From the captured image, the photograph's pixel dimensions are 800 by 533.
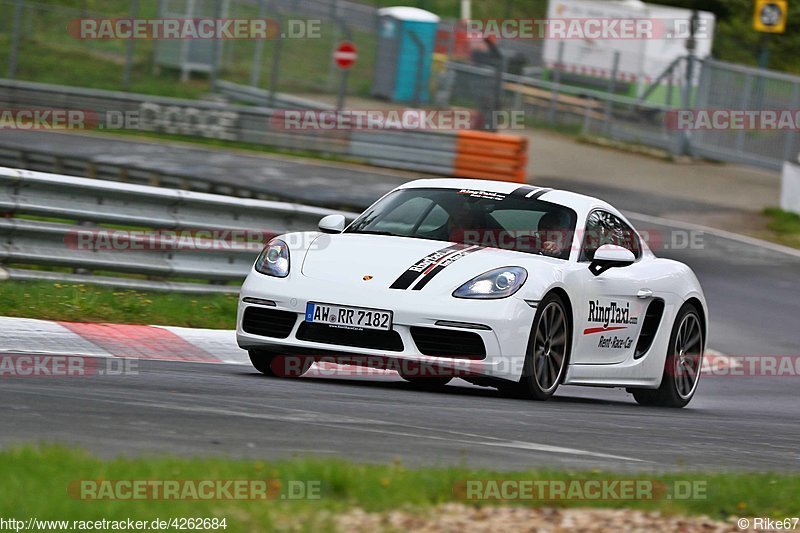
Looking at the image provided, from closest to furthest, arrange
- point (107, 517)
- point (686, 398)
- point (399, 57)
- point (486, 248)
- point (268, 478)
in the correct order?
point (107, 517) < point (268, 478) < point (486, 248) < point (686, 398) < point (399, 57)

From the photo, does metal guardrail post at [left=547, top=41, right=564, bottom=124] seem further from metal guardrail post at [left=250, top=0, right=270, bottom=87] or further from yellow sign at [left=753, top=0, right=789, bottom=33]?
yellow sign at [left=753, top=0, right=789, bottom=33]

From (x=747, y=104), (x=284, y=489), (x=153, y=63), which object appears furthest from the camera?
(x=153, y=63)

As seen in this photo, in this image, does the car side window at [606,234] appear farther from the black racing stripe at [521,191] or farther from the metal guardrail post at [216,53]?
the metal guardrail post at [216,53]

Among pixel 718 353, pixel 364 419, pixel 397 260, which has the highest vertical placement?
pixel 397 260

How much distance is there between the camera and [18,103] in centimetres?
2898

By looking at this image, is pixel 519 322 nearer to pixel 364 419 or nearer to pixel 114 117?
pixel 364 419

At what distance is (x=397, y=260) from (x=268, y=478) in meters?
3.42

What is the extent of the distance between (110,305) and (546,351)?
381 centimetres

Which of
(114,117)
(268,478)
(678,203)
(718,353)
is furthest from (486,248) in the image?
(114,117)

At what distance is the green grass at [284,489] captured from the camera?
4.51 m

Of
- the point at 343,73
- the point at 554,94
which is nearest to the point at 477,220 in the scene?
the point at 343,73

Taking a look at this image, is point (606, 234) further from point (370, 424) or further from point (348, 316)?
point (370, 424)

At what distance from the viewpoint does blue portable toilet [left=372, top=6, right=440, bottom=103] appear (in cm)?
3199

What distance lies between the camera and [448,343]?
8086 mm
